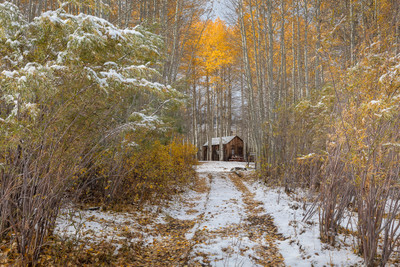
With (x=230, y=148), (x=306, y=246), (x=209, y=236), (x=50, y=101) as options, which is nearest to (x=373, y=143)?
(x=306, y=246)

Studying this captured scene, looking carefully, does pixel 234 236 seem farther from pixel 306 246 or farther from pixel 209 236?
pixel 306 246

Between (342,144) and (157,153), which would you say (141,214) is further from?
(342,144)

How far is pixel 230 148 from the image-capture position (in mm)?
23844

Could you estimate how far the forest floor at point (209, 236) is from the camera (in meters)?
3.36

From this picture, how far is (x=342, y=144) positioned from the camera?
3494mm

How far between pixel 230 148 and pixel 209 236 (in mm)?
19788

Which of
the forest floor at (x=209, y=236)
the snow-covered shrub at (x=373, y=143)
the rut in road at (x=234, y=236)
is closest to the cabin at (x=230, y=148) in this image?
the rut in road at (x=234, y=236)

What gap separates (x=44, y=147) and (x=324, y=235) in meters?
4.01

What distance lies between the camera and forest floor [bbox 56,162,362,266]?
336 centimetres

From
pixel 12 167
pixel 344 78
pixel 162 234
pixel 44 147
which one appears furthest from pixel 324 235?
pixel 12 167

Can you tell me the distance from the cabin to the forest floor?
16.7 metres

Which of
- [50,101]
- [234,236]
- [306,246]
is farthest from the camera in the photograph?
[234,236]

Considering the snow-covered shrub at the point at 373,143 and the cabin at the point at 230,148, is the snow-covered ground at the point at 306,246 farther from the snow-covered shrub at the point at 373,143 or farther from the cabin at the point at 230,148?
the cabin at the point at 230,148

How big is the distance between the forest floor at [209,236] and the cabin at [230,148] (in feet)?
54.7
